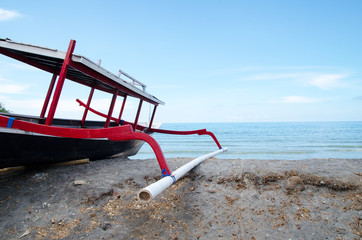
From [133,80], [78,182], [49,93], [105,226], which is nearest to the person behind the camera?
[105,226]

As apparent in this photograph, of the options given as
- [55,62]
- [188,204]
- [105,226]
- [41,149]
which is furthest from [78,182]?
[55,62]

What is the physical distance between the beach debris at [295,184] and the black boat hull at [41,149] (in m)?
4.30

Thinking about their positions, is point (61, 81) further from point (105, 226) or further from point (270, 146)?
point (270, 146)

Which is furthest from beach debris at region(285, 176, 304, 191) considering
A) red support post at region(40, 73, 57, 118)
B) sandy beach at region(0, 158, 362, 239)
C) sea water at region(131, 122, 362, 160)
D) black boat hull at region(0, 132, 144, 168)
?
sea water at region(131, 122, 362, 160)

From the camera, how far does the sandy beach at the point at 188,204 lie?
3.11 metres

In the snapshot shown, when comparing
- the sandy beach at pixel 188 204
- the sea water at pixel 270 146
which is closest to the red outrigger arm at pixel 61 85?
the sandy beach at pixel 188 204

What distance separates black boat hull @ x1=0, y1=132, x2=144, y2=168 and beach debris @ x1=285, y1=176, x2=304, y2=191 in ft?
14.1

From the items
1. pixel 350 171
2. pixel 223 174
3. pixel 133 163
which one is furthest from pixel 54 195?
pixel 350 171

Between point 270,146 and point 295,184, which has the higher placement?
point 270,146

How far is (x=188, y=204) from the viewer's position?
3.89 metres

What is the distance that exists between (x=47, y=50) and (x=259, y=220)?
4769mm

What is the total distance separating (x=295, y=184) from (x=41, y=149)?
4869 millimetres

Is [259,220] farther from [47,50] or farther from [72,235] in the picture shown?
[47,50]

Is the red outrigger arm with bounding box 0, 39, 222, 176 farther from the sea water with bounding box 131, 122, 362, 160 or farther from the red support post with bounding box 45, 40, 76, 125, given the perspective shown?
the sea water with bounding box 131, 122, 362, 160
